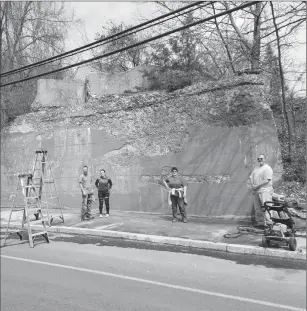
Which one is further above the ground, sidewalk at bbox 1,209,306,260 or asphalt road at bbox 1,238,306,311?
sidewalk at bbox 1,209,306,260

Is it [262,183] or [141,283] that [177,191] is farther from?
[141,283]

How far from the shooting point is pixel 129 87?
49.0 feet

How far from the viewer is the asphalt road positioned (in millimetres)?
5062

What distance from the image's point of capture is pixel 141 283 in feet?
19.6

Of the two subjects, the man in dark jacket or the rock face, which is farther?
the man in dark jacket

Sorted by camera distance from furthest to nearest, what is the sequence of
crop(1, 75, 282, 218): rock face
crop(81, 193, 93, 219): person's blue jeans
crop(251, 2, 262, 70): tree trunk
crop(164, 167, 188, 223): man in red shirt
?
crop(251, 2, 262, 70): tree trunk < crop(81, 193, 93, 219): person's blue jeans < crop(1, 75, 282, 218): rock face < crop(164, 167, 188, 223): man in red shirt

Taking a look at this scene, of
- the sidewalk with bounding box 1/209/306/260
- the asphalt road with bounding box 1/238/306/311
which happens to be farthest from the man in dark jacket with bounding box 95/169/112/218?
the asphalt road with bounding box 1/238/306/311

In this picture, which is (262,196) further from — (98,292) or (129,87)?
(129,87)

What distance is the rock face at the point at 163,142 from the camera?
10938 millimetres

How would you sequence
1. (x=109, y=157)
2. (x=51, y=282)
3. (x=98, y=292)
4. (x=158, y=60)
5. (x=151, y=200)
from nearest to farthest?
(x=98, y=292) < (x=51, y=282) < (x=151, y=200) < (x=109, y=157) < (x=158, y=60)

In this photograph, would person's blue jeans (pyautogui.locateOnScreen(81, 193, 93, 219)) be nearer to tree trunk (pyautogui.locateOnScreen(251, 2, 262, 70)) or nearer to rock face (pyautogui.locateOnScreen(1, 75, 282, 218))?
rock face (pyautogui.locateOnScreen(1, 75, 282, 218))

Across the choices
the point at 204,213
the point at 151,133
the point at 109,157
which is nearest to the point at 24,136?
the point at 109,157

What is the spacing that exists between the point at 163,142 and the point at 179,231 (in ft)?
11.4

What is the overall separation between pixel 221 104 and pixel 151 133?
8.14 feet
